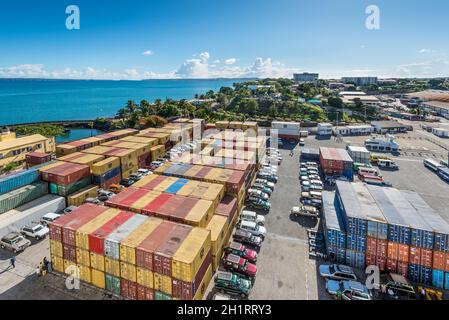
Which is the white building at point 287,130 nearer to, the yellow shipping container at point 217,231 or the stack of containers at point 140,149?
the stack of containers at point 140,149

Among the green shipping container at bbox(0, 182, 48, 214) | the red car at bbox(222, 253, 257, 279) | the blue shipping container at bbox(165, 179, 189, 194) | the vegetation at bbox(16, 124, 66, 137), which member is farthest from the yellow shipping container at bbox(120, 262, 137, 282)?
the vegetation at bbox(16, 124, 66, 137)

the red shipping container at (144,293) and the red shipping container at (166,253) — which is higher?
the red shipping container at (166,253)

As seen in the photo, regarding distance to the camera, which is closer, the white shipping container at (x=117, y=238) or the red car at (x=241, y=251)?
the white shipping container at (x=117, y=238)

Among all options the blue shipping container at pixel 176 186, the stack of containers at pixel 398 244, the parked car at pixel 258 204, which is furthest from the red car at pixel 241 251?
the stack of containers at pixel 398 244

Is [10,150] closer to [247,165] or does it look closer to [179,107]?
[247,165]

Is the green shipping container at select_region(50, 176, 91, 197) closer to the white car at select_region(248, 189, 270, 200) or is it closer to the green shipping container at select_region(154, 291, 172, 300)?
the green shipping container at select_region(154, 291, 172, 300)

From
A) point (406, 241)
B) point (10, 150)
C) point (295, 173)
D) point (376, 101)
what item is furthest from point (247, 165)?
point (376, 101)
